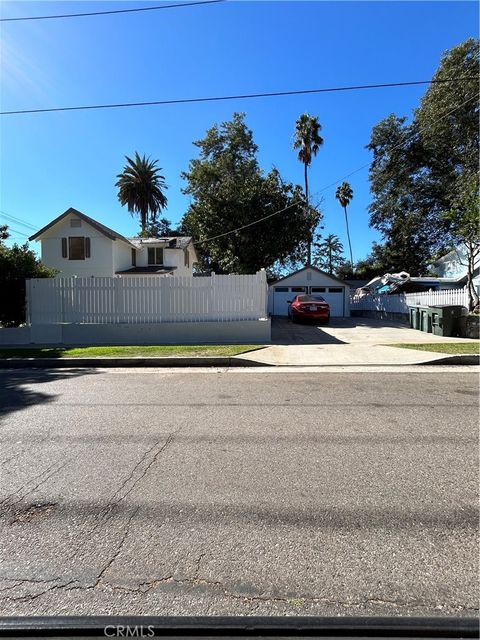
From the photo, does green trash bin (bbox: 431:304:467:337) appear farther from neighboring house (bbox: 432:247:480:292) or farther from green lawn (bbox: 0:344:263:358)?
neighboring house (bbox: 432:247:480:292)

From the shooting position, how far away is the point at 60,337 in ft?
47.1

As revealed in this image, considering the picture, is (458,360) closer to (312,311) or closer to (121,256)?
(312,311)

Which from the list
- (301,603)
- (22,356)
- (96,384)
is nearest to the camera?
(301,603)

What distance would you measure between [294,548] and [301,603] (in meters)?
0.47

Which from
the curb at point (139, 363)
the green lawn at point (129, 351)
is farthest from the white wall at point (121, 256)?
the curb at point (139, 363)

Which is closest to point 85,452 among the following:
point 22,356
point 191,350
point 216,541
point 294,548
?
point 216,541

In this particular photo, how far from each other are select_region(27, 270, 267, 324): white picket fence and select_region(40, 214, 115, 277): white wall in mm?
12441

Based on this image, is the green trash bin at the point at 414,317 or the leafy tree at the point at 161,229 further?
the leafy tree at the point at 161,229

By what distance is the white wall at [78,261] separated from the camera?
26.7 meters

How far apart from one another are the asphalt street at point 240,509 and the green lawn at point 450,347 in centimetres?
502

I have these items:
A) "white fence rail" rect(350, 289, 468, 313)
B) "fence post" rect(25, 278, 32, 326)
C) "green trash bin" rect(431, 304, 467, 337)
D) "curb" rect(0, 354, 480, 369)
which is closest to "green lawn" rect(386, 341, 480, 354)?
"curb" rect(0, 354, 480, 369)

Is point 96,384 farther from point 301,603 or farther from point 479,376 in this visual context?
point 479,376

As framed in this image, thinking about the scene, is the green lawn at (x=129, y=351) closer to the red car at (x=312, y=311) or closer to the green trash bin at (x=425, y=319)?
the green trash bin at (x=425, y=319)
